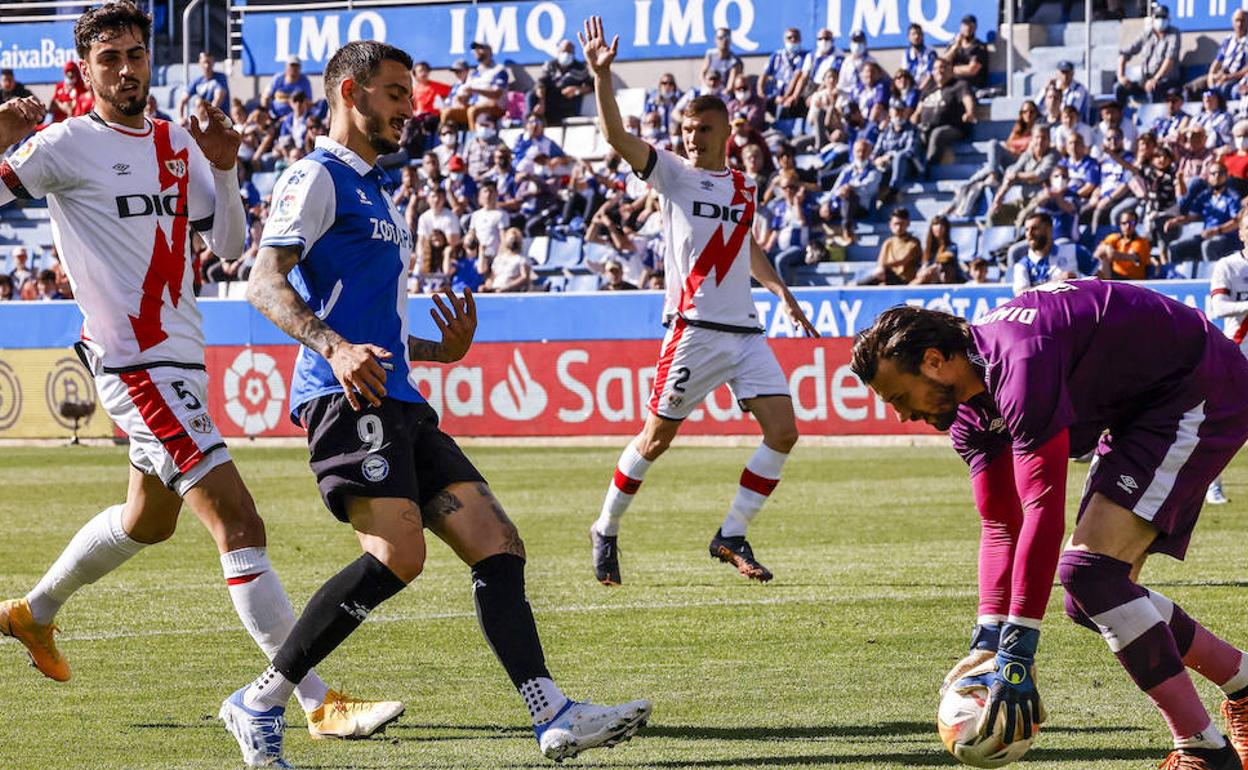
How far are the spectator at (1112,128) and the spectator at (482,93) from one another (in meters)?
9.81

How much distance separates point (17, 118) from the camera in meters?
6.86

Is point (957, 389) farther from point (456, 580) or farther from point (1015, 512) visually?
point (456, 580)

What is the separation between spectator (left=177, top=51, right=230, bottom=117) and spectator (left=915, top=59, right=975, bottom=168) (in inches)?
493

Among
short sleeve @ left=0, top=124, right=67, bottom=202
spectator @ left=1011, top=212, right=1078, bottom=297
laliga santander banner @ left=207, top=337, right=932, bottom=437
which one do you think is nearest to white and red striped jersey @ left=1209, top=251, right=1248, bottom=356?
spectator @ left=1011, top=212, right=1078, bottom=297

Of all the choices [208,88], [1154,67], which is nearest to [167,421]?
[1154,67]

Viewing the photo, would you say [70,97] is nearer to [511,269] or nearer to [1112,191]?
[511,269]

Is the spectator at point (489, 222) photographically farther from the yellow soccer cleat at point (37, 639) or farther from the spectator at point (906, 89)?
the yellow soccer cleat at point (37, 639)

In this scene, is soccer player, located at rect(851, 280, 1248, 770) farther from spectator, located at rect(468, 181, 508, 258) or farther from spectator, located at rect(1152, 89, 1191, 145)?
spectator, located at rect(468, 181, 508, 258)

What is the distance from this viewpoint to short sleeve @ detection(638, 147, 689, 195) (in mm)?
11017

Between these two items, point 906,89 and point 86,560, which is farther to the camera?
point 906,89

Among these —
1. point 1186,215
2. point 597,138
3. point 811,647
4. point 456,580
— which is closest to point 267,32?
point 597,138

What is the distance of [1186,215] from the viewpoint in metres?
22.7

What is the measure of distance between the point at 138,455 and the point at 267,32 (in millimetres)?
27286

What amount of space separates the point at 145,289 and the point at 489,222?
20104 mm
